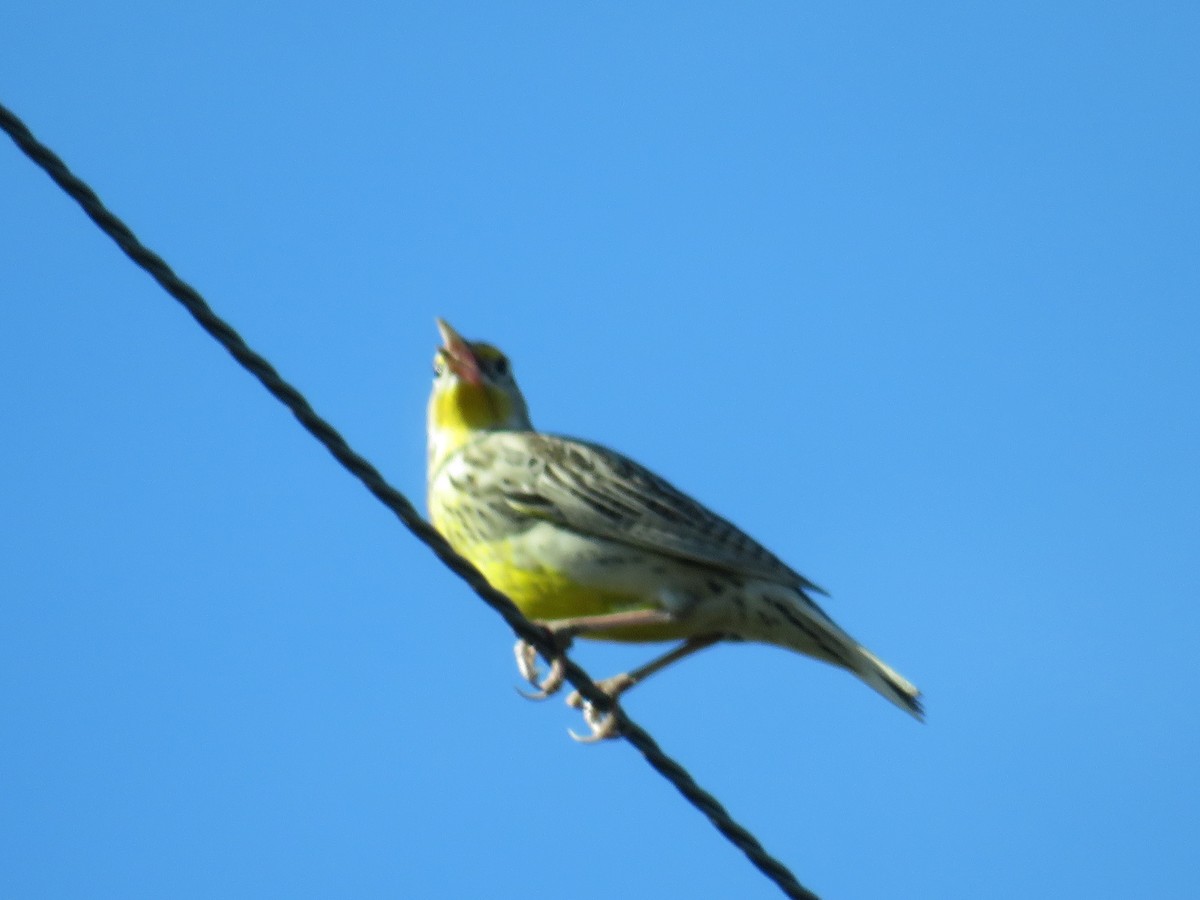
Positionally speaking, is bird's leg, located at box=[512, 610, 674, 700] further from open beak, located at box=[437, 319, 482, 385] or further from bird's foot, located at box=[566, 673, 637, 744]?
open beak, located at box=[437, 319, 482, 385]

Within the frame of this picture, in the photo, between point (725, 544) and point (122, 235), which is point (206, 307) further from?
point (725, 544)

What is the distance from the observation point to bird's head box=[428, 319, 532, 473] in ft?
35.0

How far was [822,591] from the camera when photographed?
30.0 feet

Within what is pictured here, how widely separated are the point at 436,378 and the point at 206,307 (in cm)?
600

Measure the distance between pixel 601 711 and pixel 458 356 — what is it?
9.05 feet

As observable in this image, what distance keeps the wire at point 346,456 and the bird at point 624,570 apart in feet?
5.97

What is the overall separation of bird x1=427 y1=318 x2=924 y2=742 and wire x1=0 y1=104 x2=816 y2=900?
182 centimetres

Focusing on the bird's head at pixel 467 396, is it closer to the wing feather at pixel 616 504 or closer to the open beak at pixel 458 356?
the open beak at pixel 458 356

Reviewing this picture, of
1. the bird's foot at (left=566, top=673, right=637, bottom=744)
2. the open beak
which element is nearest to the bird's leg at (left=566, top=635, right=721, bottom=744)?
the bird's foot at (left=566, top=673, right=637, bottom=744)

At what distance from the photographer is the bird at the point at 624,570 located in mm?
8930

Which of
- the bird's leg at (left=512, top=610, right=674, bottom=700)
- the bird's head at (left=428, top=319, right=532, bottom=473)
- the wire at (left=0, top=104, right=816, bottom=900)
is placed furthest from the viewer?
the bird's head at (left=428, top=319, right=532, bottom=473)

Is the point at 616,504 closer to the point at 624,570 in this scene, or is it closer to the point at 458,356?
the point at 624,570

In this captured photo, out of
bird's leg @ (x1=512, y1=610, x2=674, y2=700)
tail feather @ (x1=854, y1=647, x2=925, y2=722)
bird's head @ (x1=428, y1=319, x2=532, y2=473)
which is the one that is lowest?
tail feather @ (x1=854, y1=647, x2=925, y2=722)

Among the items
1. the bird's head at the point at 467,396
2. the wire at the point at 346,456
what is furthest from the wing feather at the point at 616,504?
the wire at the point at 346,456
